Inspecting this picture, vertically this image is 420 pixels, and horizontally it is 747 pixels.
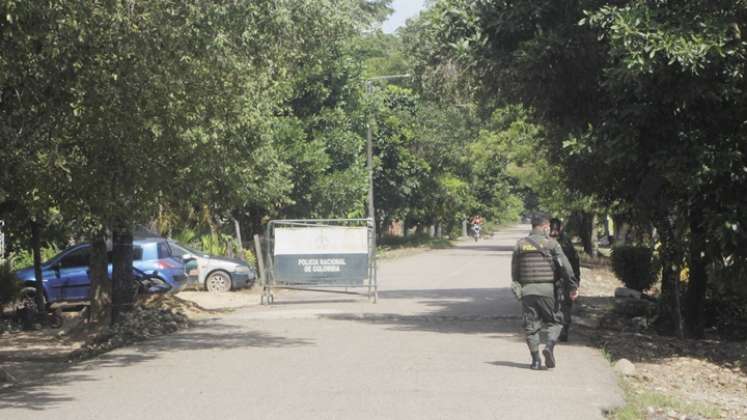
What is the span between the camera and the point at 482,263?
140 ft

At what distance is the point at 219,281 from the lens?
2767 centimetres

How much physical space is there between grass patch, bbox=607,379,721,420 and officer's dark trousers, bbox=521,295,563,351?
1212mm

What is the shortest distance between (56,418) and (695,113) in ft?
31.1

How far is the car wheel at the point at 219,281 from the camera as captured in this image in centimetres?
2766

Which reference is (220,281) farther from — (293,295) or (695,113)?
(695,113)

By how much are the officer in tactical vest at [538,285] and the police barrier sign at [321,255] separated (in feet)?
31.0

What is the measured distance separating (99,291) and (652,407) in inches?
455

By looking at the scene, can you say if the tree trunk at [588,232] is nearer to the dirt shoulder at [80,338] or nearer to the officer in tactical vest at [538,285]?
the dirt shoulder at [80,338]

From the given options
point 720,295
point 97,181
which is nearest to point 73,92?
point 97,181

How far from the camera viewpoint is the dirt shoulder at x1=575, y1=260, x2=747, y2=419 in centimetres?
1061

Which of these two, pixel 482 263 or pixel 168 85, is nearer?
pixel 168 85

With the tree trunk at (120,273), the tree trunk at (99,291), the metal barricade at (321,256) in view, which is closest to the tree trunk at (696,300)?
the metal barricade at (321,256)

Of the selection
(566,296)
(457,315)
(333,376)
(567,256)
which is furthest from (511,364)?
(457,315)

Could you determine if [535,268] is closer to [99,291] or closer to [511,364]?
[511,364]
